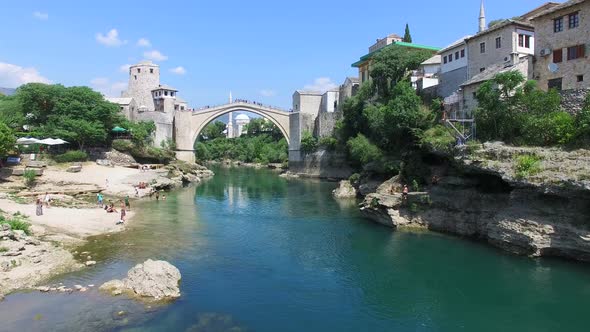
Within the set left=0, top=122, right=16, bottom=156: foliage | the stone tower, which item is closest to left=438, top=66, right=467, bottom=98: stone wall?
left=0, top=122, right=16, bottom=156: foliage

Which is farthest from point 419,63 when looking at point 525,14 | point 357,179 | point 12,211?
point 12,211

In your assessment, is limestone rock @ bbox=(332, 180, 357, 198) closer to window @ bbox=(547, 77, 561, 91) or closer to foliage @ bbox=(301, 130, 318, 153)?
window @ bbox=(547, 77, 561, 91)

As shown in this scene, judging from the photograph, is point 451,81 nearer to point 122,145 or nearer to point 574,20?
point 574,20

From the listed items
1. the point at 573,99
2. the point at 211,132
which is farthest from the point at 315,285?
the point at 211,132

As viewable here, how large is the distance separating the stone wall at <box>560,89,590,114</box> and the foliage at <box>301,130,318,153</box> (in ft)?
130

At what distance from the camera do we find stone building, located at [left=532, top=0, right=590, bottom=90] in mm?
24344

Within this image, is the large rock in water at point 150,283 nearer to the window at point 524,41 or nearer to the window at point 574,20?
the window at point 574,20

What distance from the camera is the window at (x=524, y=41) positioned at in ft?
101

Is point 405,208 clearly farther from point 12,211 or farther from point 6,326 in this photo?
point 12,211

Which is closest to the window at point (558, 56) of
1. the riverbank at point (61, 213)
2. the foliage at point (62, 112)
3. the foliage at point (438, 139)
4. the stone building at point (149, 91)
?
the foliage at point (438, 139)

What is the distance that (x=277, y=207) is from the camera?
36031mm

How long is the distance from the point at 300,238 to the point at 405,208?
7.08 metres

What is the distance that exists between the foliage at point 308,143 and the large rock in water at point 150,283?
45.8 m

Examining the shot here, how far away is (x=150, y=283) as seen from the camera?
51.9 ft
